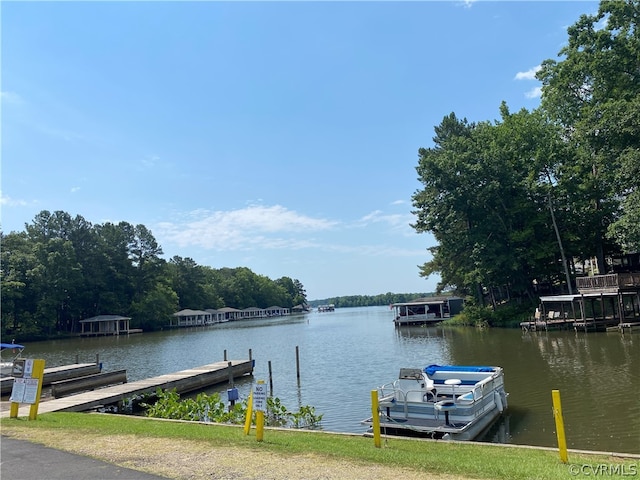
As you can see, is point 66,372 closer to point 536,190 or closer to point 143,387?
point 143,387

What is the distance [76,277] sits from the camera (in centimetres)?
7562

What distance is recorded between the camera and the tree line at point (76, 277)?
229 ft

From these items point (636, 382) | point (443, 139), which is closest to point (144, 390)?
point (636, 382)

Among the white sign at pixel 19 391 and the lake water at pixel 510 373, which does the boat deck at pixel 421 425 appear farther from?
the white sign at pixel 19 391

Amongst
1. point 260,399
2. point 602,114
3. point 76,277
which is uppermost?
point 602,114

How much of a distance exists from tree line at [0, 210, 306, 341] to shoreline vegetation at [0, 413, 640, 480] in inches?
2587

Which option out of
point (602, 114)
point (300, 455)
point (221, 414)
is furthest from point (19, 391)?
point (602, 114)

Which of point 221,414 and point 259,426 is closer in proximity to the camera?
point 259,426

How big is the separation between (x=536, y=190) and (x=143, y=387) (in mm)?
39963

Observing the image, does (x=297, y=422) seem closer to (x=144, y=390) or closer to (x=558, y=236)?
(x=144, y=390)

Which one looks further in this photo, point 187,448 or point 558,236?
point 558,236

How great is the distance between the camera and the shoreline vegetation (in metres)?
6.89

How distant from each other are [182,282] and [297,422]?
11060 cm

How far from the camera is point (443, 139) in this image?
6025 cm
